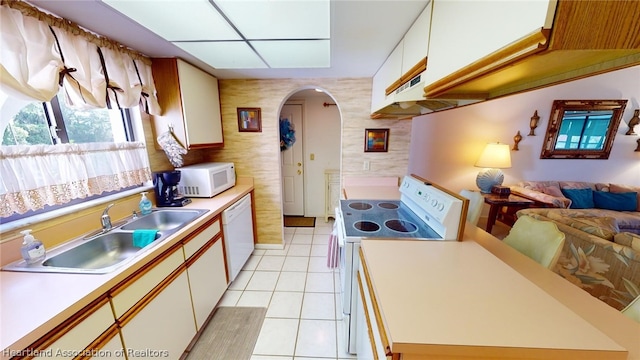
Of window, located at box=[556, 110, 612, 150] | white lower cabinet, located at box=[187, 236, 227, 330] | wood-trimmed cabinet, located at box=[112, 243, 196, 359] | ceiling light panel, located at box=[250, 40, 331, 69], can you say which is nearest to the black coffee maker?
white lower cabinet, located at box=[187, 236, 227, 330]

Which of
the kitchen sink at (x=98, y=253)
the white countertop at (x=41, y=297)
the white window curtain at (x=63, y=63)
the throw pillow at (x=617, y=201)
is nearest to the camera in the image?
the white countertop at (x=41, y=297)

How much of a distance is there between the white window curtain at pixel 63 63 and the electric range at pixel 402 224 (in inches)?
70.6

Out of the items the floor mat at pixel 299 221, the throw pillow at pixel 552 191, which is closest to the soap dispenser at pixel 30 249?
the floor mat at pixel 299 221

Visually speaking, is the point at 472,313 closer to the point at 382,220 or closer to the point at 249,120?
the point at 382,220

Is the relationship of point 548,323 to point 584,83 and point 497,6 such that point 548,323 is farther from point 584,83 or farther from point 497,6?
point 584,83

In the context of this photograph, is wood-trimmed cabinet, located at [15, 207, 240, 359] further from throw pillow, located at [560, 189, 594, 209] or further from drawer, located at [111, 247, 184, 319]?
throw pillow, located at [560, 189, 594, 209]

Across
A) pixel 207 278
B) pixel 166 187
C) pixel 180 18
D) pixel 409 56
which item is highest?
pixel 180 18

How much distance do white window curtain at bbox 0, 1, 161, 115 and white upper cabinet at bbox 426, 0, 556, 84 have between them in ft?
6.23

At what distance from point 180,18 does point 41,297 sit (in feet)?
4.69

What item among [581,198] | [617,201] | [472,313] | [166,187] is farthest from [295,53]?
[617,201]

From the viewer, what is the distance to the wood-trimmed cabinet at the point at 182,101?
1837 millimetres

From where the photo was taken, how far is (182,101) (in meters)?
1.89

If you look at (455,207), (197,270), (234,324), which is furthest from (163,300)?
(455,207)

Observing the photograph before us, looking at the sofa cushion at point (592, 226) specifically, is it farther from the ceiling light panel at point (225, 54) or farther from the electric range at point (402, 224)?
the ceiling light panel at point (225, 54)
